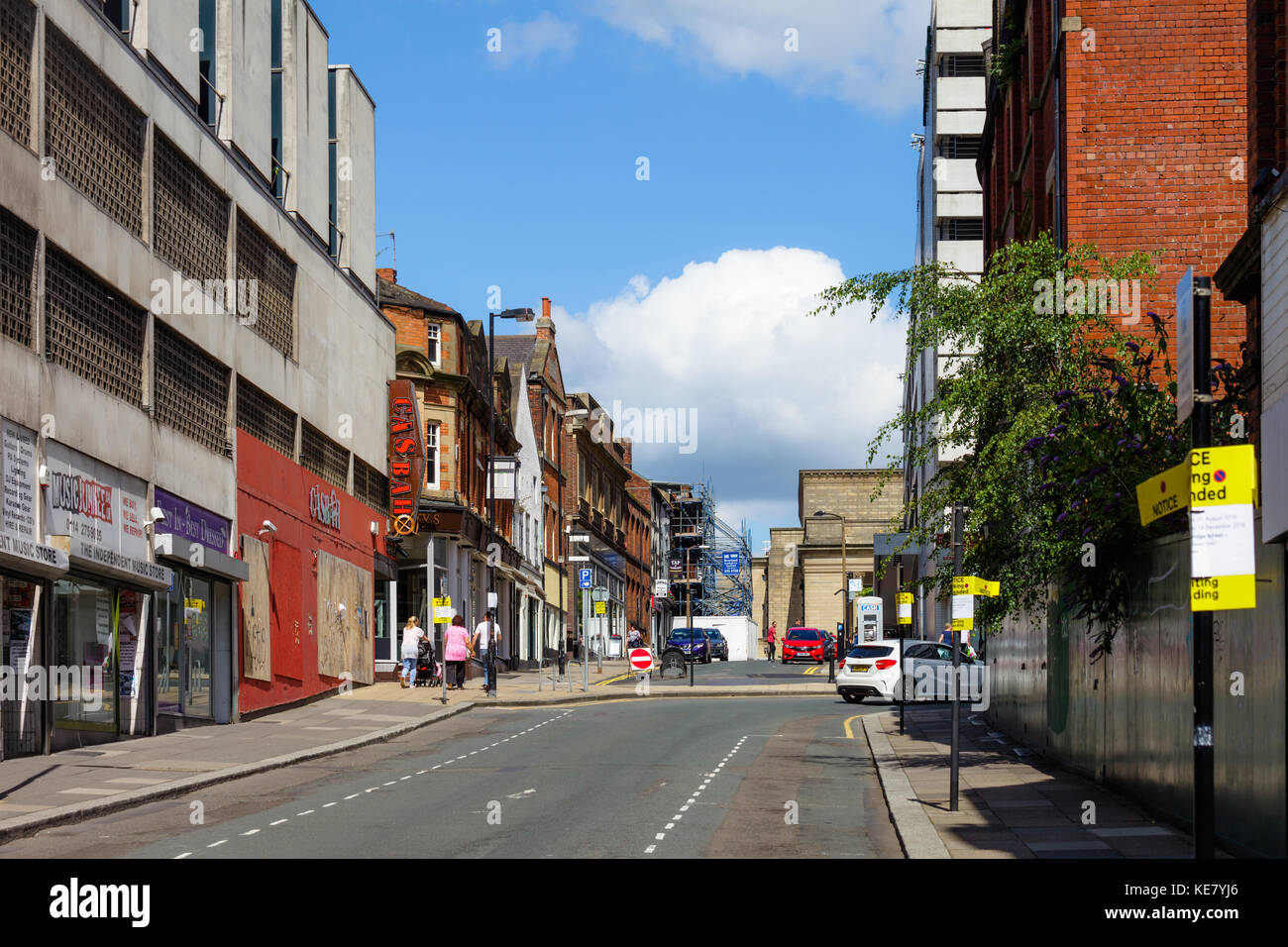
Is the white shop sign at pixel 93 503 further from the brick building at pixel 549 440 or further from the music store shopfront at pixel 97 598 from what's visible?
the brick building at pixel 549 440

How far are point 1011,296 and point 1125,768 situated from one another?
6531 mm

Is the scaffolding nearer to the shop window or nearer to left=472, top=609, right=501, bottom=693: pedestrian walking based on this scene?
left=472, top=609, right=501, bottom=693: pedestrian walking

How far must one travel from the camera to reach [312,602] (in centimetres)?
A: 3456

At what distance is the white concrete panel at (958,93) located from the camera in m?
71.7

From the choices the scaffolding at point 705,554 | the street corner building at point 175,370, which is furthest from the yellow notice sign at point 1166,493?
the scaffolding at point 705,554

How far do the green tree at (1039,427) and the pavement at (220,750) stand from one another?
987 cm

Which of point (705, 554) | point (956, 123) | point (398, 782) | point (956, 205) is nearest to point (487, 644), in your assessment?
point (398, 782)

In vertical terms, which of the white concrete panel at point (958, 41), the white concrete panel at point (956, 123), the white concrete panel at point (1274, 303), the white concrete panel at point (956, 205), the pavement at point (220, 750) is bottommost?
the pavement at point (220, 750)

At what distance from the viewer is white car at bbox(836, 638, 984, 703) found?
113 ft

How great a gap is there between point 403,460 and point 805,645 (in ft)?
112

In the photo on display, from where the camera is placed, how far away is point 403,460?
42000mm

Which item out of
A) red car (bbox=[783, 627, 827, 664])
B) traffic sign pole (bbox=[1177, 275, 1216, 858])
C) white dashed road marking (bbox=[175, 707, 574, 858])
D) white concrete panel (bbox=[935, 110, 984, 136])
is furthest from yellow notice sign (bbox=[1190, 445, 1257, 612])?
white concrete panel (bbox=[935, 110, 984, 136])
